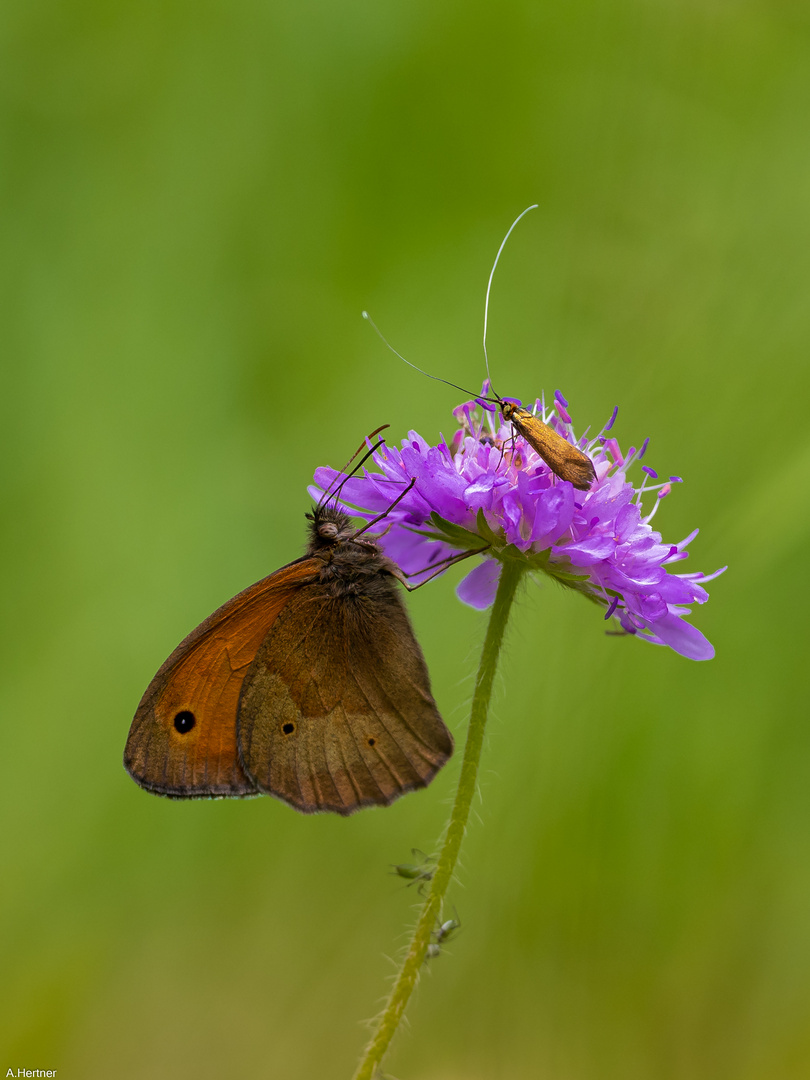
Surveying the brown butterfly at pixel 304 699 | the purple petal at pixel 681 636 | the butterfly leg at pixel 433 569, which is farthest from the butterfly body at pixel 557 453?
the brown butterfly at pixel 304 699

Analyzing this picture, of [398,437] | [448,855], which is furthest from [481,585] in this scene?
[398,437]

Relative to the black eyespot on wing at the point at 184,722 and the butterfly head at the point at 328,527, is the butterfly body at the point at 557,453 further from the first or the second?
the black eyespot on wing at the point at 184,722

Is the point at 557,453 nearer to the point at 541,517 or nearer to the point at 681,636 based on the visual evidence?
the point at 541,517

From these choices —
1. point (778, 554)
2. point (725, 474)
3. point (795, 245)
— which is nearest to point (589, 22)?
point (795, 245)

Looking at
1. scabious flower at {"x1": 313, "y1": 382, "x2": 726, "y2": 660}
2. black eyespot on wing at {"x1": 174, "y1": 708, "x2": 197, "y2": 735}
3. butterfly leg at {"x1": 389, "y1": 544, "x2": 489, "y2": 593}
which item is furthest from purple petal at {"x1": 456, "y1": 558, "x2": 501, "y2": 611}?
black eyespot on wing at {"x1": 174, "y1": 708, "x2": 197, "y2": 735}

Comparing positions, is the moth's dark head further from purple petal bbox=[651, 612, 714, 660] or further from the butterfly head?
purple petal bbox=[651, 612, 714, 660]
